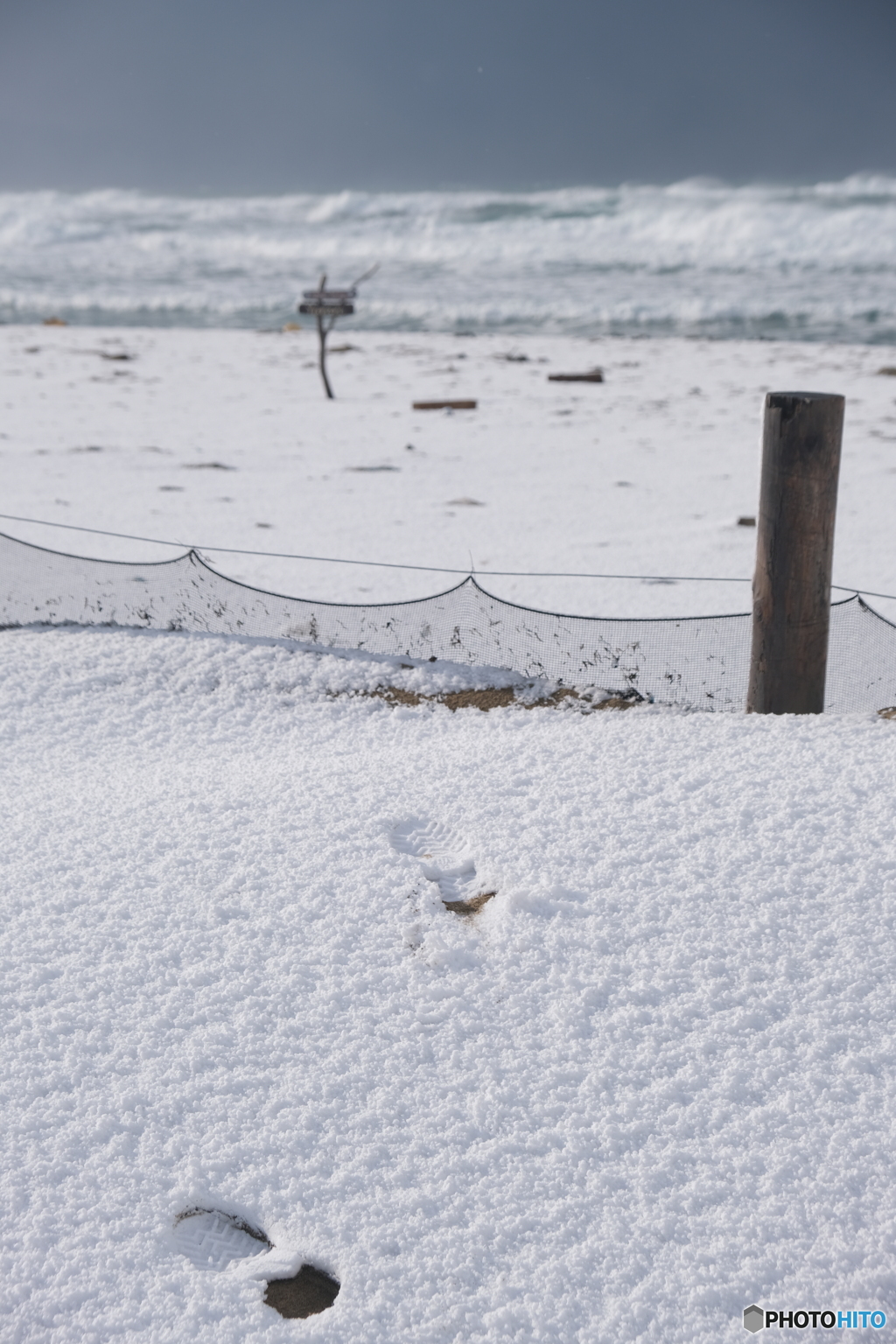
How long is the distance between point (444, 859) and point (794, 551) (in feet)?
4.93

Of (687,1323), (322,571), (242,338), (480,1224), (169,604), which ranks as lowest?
(687,1323)

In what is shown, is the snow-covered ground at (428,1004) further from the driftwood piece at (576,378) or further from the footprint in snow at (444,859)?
the driftwood piece at (576,378)

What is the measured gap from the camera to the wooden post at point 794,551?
3270 millimetres

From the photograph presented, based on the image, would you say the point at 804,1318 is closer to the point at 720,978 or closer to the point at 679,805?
the point at 720,978

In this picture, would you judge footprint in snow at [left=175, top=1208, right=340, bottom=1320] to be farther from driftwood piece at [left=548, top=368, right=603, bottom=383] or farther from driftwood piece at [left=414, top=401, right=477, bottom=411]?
driftwood piece at [left=548, top=368, right=603, bottom=383]

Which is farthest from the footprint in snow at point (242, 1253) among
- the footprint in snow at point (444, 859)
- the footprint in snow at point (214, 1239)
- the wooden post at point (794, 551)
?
the wooden post at point (794, 551)

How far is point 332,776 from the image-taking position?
315 cm

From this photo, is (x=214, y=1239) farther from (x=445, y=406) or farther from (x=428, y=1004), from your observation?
(x=445, y=406)

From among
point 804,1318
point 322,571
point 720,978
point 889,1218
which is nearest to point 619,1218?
point 804,1318

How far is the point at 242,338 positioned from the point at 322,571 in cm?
1356

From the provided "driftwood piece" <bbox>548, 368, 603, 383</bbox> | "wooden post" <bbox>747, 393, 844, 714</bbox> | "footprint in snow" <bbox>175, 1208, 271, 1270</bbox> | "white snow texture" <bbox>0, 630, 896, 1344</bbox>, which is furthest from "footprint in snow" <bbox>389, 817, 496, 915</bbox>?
"driftwood piece" <bbox>548, 368, 603, 383</bbox>

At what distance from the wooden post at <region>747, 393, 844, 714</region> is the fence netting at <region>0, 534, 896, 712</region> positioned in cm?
33

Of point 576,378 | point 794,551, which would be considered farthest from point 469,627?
point 576,378

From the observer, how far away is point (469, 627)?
13.8 ft
